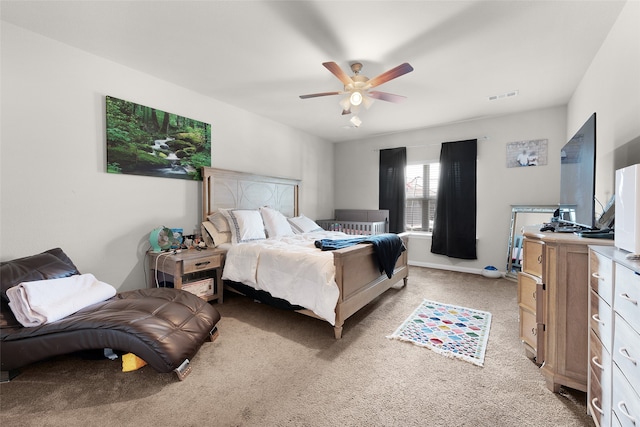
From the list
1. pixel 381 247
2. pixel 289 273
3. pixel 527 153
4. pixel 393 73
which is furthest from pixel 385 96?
pixel 527 153

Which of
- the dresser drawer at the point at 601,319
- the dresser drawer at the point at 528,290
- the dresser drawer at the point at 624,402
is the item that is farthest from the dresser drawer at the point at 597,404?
the dresser drawer at the point at 528,290

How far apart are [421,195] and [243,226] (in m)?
3.43

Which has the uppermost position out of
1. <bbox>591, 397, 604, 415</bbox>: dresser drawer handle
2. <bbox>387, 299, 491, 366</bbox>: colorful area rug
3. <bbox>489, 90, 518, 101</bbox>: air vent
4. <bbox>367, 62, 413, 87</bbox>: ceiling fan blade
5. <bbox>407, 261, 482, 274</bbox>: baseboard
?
<bbox>489, 90, 518, 101</bbox>: air vent

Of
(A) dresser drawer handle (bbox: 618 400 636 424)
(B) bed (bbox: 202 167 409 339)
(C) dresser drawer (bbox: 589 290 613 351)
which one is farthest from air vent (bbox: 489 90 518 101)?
(A) dresser drawer handle (bbox: 618 400 636 424)

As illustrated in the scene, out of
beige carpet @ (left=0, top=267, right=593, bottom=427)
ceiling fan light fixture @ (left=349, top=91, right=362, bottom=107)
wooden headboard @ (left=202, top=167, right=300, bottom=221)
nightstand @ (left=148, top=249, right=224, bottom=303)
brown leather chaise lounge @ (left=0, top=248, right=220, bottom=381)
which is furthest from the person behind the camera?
wooden headboard @ (left=202, top=167, right=300, bottom=221)

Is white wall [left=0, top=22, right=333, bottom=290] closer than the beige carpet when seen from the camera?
No

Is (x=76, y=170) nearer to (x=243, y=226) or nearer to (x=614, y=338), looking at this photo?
(x=243, y=226)

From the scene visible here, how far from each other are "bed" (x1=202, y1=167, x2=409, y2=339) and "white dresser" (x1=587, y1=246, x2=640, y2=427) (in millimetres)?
1461

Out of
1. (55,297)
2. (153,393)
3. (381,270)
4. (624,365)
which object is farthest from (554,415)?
(55,297)

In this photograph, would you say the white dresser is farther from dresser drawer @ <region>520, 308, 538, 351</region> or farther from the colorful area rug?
the colorful area rug

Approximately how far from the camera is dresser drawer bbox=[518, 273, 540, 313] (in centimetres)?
181

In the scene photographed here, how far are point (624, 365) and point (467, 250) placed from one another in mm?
3610

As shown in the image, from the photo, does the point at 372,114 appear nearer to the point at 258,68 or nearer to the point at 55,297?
the point at 258,68

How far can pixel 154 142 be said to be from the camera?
2.90 metres
